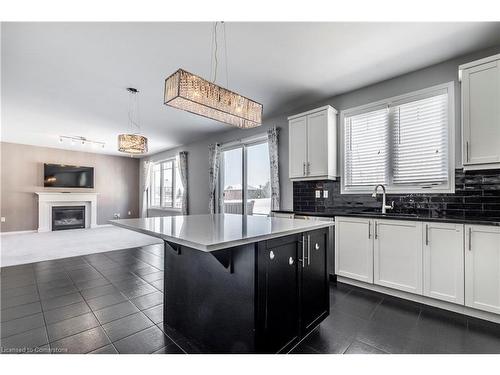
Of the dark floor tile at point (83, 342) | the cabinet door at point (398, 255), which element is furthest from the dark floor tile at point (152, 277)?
the cabinet door at point (398, 255)

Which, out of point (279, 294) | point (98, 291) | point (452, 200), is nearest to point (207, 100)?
point (279, 294)

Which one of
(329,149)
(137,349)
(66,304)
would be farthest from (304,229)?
(66,304)

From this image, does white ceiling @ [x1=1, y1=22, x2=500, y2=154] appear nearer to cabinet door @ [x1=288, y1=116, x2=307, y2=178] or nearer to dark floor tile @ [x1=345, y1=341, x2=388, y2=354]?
cabinet door @ [x1=288, y1=116, x2=307, y2=178]

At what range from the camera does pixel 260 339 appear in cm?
143

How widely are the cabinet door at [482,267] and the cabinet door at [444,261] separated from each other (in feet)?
0.16

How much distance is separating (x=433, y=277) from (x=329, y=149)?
6.37ft

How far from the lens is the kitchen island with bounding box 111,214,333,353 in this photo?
4.66ft

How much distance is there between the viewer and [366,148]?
11.2 ft

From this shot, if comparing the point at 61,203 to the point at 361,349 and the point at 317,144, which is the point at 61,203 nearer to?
the point at 317,144

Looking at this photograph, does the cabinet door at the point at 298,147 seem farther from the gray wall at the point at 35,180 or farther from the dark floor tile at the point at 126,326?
the gray wall at the point at 35,180

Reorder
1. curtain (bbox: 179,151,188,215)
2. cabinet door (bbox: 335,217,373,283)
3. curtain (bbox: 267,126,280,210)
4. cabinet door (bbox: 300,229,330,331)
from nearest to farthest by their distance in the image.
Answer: cabinet door (bbox: 300,229,330,331) → cabinet door (bbox: 335,217,373,283) → curtain (bbox: 267,126,280,210) → curtain (bbox: 179,151,188,215)

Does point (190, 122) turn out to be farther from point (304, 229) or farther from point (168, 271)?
point (304, 229)

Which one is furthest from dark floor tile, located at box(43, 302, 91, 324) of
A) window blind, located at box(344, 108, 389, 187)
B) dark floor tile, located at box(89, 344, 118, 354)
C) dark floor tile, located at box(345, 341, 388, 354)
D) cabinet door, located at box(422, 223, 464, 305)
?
window blind, located at box(344, 108, 389, 187)

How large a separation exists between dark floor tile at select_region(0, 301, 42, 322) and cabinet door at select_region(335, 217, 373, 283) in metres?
3.32
